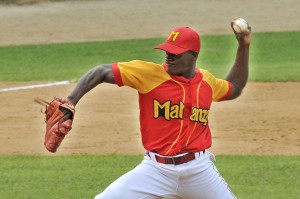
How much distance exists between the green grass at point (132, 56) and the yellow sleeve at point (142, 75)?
29.4ft

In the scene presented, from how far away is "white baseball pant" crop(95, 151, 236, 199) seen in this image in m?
6.87

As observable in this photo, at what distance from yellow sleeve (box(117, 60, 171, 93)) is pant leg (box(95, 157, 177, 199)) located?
0.58 metres

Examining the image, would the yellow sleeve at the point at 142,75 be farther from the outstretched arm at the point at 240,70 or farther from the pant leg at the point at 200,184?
the outstretched arm at the point at 240,70

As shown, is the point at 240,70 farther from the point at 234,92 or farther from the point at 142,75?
the point at 142,75

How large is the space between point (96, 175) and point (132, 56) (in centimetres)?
878

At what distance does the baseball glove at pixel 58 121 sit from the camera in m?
6.83

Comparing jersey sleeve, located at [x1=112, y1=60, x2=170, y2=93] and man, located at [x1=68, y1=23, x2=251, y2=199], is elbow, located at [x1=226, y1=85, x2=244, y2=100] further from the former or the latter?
jersey sleeve, located at [x1=112, y1=60, x2=170, y2=93]

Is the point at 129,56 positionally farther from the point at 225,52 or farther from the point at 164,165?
the point at 164,165

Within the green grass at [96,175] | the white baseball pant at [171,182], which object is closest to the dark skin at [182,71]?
the white baseball pant at [171,182]

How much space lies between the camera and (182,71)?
713 cm

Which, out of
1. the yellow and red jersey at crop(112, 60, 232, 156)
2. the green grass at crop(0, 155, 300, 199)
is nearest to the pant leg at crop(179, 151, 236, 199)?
the yellow and red jersey at crop(112, 60, 232, 156)

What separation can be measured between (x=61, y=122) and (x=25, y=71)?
10.7 m

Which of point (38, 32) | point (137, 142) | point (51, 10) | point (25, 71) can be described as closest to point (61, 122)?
point (137, 142)

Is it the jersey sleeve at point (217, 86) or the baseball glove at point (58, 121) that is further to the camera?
the jersey sleeve at point (217, 86)
